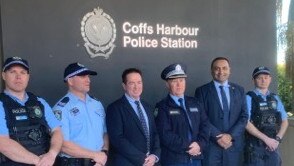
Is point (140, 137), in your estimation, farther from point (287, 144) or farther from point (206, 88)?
point (287, 144)

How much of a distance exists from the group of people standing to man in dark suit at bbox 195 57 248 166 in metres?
0.01

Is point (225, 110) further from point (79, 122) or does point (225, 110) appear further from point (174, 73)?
point (79, 122)

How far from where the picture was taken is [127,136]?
427cm

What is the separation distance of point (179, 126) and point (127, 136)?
0.57m

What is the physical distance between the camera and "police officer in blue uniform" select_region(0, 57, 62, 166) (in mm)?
3580

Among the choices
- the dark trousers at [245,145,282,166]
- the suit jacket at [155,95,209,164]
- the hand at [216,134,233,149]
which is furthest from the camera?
the dark trousers at [245,145,282,166]

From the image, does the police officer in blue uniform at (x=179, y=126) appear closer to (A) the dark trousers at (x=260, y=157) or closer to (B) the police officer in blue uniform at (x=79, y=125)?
(B) the police officer in blue uniform at (x=79, y=125)

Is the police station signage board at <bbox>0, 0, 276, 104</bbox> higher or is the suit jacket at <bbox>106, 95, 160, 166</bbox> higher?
the police station signage board at <bbox>0, 0, 276, 104</bbox>

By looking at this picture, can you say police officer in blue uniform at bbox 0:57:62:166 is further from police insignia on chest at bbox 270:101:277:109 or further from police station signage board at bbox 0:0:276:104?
police insignia on chest at bbox 270:101:277:109

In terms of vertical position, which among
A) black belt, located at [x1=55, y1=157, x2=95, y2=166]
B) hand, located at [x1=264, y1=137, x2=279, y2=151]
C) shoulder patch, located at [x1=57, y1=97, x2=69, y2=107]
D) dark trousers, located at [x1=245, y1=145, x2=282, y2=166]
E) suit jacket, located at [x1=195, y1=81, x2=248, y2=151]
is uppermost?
shoulder patch, located at [x1=57, y1=97, x2=69, y2=107]

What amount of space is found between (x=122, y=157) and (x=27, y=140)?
1025mm

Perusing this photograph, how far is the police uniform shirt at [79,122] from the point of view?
4.05 m

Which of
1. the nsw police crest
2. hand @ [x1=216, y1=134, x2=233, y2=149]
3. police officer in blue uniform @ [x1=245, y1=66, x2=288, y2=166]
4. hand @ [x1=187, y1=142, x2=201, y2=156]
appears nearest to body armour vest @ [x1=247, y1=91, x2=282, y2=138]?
police officer in blue uniform @ [x1=245, y1=66, x2=288, y2=166]

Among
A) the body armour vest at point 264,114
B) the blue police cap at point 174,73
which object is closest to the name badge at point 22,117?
the blue police cap at point 174,73
